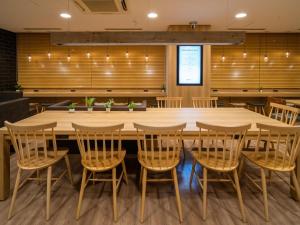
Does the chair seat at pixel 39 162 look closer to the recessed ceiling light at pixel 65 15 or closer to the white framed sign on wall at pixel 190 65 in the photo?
the recessed ceiling light at pixel 65 15

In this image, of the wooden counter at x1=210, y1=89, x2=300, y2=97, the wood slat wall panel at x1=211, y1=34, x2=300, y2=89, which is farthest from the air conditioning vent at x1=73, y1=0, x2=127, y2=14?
the wood slat wall panel at x1=211, y1=34, x2=300, y2=89

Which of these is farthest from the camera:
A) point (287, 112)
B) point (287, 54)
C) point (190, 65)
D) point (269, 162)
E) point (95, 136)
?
point (287, 54)

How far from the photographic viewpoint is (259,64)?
7.95 meters

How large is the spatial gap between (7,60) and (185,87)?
532 cm

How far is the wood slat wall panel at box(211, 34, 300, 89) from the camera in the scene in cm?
784

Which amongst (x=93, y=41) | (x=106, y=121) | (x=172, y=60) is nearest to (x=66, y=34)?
(x=93, y=41)

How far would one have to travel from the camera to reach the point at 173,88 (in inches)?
254

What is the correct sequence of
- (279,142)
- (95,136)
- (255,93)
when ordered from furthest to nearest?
(255,93), (279,142), (95,136)

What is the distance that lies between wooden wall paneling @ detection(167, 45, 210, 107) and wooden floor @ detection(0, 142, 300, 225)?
11.0 feet

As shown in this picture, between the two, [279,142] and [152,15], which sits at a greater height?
[152,15]

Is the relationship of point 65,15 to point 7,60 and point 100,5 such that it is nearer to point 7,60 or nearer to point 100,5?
point 100,5

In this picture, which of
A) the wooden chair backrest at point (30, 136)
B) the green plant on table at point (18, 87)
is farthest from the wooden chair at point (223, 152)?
the green plant on table at point (18, 87)

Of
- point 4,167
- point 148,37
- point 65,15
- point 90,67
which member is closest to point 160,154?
point 4,167

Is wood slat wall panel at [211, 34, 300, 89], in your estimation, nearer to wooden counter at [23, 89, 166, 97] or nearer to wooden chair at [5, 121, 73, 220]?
wooden counter at [23, 89, 166, 97]
